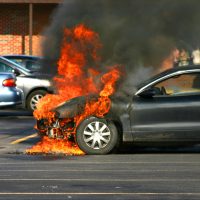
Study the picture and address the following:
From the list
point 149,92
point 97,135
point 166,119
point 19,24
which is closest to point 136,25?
point 149,92

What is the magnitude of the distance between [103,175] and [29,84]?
12377 millimetres

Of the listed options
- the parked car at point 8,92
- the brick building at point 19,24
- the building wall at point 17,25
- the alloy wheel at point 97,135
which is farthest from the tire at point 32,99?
the building wall at point 17,25

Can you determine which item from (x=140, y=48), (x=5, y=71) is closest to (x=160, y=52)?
(x=140, y=48)

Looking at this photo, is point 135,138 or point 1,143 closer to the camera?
point 135,138

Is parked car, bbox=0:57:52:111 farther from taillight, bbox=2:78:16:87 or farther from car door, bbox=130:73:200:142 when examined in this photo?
car door, bbox=130:73:200:142

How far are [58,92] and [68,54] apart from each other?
66 cm

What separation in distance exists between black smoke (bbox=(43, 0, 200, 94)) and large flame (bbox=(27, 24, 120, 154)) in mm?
254

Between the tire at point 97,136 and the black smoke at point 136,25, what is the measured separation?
1618 millimetres

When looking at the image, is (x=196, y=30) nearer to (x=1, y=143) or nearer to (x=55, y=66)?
(x=55, y=66)

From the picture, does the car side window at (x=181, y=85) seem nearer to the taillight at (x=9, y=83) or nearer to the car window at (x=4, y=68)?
the taillight at (x=9, y=83)

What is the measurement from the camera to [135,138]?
46.0 ft

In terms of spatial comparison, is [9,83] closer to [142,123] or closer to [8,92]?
[8,92]

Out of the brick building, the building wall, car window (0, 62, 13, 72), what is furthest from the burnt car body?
the building wall

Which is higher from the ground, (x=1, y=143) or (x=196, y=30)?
(x=196, y=30)
